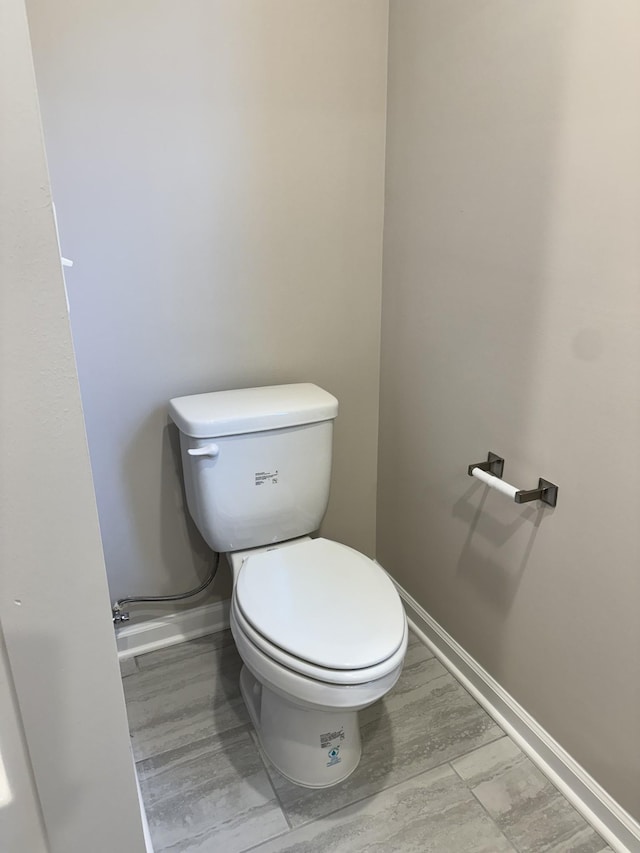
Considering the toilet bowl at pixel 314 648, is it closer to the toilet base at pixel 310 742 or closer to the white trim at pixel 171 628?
the toilet base at pixel 310 742

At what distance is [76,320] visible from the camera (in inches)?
58.7

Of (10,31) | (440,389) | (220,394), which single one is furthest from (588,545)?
(10,31)

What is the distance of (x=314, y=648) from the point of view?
1.20m

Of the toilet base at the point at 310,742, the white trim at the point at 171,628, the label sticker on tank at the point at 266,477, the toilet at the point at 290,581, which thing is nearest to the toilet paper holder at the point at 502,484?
the toilet at the point at 290,581

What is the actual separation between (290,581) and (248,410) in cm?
43

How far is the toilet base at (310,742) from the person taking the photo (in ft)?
4.49

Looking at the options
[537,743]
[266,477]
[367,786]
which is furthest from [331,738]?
[266,477]

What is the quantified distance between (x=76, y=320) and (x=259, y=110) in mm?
706

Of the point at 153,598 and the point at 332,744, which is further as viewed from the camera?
the point at 153,598

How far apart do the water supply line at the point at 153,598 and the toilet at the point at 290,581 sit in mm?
210

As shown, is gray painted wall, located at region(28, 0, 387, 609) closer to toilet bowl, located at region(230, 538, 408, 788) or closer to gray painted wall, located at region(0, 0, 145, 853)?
toilet bowl, located at region(230, 538, 408, 788)

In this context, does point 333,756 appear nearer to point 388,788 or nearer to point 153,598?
point 388,788

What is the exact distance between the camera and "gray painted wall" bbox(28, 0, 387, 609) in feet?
4.57

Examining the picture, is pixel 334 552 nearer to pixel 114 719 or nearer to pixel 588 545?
pixel 588 545
